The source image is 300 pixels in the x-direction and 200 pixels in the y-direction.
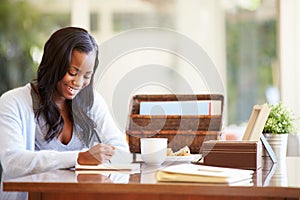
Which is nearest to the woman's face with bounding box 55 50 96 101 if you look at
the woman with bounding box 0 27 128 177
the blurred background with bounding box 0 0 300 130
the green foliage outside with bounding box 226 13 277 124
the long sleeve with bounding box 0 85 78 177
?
the woman with bounding box 0 27 128 177

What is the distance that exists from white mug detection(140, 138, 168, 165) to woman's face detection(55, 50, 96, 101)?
1.24ft

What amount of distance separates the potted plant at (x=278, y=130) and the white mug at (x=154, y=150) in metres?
0.49

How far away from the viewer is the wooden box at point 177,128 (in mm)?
2443

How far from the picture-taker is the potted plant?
2381 millimetres

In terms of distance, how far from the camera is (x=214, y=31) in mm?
4883

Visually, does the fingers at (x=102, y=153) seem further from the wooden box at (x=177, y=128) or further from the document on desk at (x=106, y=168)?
the wooden box at (x=177, y=128)

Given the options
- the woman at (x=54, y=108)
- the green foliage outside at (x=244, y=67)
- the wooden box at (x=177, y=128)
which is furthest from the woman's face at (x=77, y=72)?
the green foliage outside at (x=244, y=67)

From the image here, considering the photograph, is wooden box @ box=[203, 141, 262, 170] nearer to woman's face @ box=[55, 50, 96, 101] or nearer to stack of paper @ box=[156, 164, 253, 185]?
stack of paper @ box=[156, 164, 253, 185]

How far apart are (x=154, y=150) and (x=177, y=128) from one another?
0.41m

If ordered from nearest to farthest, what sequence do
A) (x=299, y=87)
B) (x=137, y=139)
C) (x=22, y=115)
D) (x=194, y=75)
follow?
(x=22, y=115) < (x=137, y=139) < (x=299, y=87) < (x=194, y=75)

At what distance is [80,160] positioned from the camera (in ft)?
6.80

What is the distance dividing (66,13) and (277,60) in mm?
1816

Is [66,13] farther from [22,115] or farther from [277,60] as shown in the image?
[22,115]

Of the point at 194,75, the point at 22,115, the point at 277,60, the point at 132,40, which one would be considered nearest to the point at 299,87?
the point at 277,60
